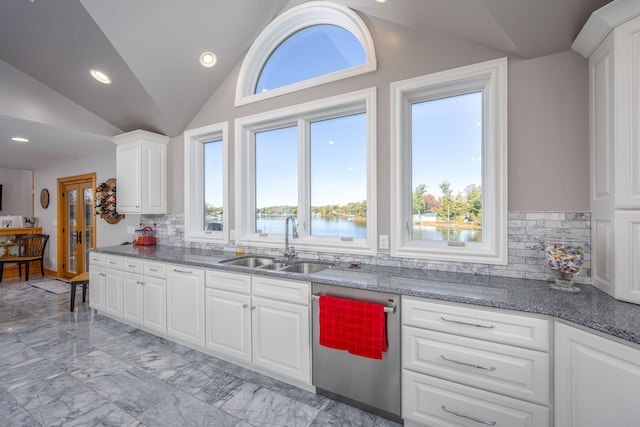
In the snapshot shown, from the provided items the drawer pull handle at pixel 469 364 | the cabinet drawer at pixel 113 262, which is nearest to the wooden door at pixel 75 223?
the cabinet drawer at pixel 113 262

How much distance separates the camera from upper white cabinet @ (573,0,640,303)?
56.6 inches

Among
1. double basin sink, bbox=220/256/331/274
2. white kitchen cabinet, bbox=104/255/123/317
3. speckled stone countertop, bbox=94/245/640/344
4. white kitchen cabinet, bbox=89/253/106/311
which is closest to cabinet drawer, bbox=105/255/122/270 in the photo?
white kitchen cabinet, bbox=104/255/123/317

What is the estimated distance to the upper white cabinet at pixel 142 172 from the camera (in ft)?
12.4

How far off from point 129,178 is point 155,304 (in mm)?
1846

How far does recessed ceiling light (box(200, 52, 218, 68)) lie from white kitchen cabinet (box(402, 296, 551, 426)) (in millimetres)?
3075

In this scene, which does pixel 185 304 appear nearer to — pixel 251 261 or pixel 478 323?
pixel 251 261

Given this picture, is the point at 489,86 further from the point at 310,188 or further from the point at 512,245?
the point at 310,188

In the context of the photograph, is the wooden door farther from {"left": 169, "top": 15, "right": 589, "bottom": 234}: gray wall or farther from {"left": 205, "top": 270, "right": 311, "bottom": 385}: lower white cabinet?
{"left": 169, "top": 15, "right": 589, "bottom": 234}: gray wall

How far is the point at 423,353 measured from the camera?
1702mm

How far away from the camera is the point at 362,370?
190 cm

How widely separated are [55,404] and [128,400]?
480mm

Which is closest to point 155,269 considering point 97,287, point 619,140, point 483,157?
point 97,287

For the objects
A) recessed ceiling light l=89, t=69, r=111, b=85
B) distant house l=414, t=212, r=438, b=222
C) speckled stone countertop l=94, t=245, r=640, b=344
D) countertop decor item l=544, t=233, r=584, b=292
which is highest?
recessed ceiling light l=89, t=69, r=111, b=85

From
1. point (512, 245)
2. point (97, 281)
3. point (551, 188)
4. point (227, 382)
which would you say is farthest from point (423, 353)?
point (97, 281)
